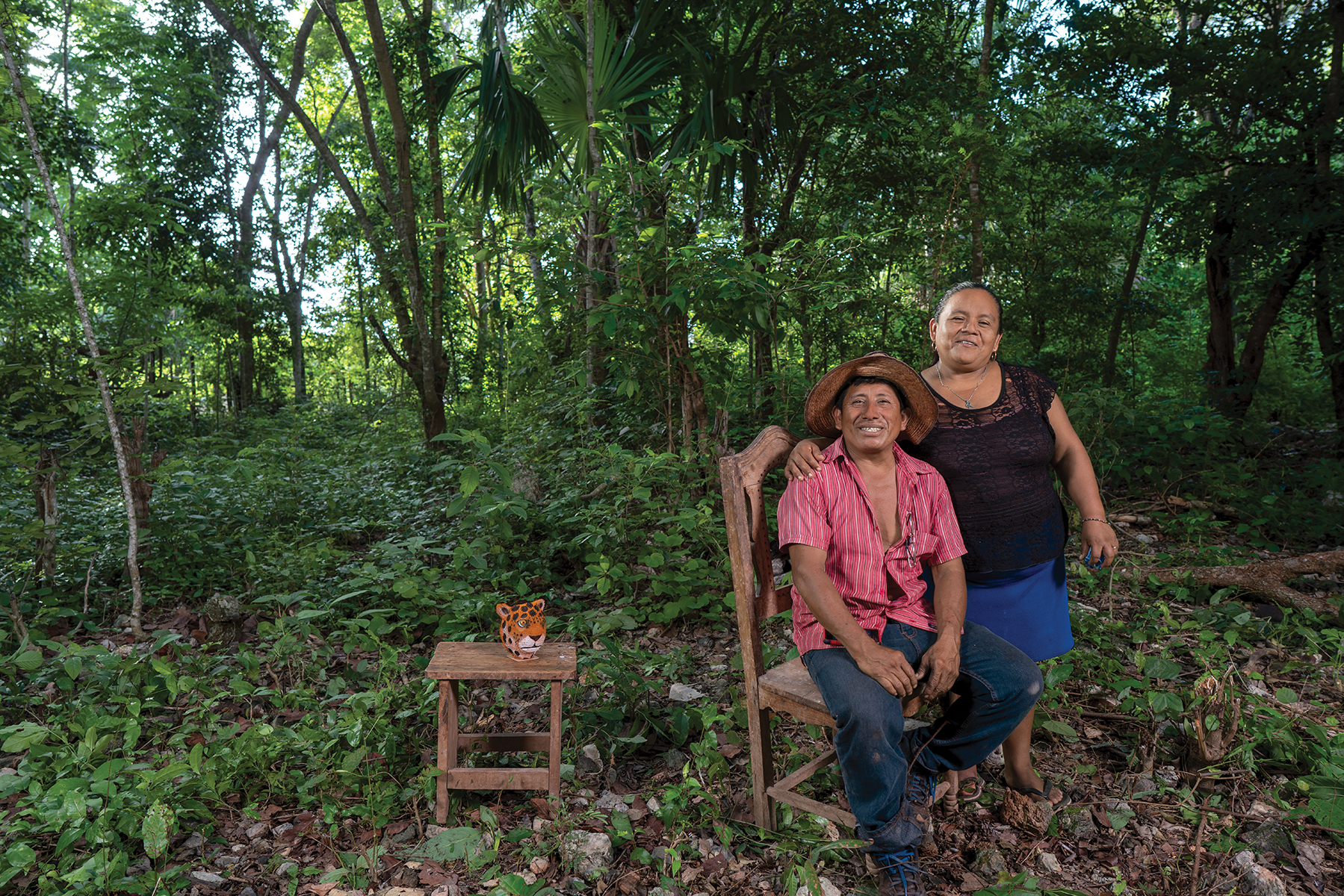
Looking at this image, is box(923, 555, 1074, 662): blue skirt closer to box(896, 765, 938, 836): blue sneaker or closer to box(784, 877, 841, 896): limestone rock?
box(896, 765, 938, 836): blue sneaker

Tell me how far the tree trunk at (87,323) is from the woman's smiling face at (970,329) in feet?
14.7

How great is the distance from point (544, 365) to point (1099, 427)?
15.9ft

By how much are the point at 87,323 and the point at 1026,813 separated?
5243 millimetres

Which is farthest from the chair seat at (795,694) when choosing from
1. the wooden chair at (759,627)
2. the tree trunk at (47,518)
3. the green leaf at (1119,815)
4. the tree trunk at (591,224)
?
the tree trunk at (47,518)

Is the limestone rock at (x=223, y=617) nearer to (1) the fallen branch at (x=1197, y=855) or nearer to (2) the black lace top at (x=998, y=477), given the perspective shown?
(2) the black lace top at (x=998, y=477)

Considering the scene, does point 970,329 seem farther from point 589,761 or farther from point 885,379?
point 589,761

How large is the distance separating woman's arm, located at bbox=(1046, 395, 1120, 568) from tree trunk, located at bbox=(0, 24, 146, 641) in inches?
190

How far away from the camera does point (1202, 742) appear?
280 cm

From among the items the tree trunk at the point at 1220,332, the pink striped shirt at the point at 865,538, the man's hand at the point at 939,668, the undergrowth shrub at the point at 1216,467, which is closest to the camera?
the man's hand at the point at 939,668

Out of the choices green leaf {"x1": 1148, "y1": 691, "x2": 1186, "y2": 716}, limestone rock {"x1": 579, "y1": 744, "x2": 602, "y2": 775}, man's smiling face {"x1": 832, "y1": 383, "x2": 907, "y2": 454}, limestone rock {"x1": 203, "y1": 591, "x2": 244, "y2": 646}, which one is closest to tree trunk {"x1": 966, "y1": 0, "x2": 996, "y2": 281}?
green leaf {"x1": 1148, "y1": 691, "x2": 1186, "y2": 716}

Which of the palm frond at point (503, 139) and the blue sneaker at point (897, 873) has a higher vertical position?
the palm frond at point (503, 139)

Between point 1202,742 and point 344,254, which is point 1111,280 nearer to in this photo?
point 1202,742

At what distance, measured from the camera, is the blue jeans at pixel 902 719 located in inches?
84.3

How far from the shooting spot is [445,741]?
2.76m
